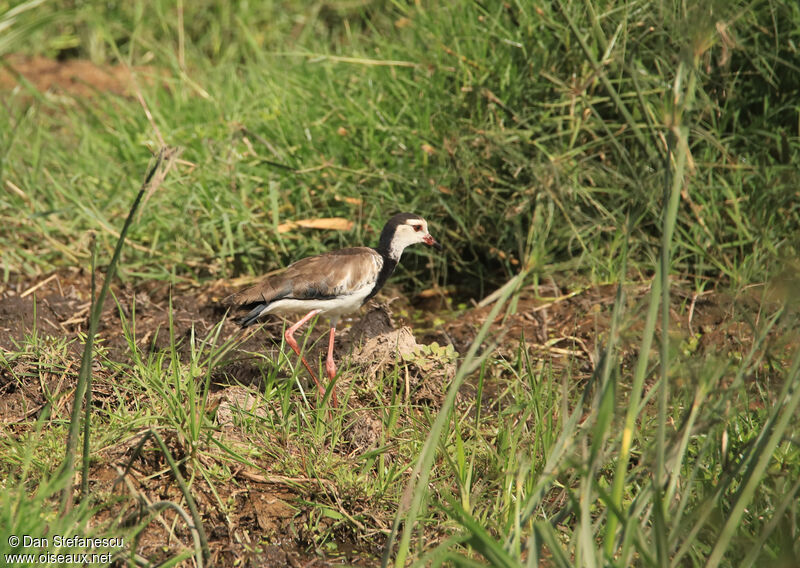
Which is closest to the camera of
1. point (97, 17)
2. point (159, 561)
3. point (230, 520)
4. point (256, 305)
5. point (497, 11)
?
point (159, 561)

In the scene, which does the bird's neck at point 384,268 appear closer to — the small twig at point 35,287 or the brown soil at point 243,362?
the brown soil at point 243,362

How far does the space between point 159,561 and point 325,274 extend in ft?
6.27

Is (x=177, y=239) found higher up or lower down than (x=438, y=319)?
higher up

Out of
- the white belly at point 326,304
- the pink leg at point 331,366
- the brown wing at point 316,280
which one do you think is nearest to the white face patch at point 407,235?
the brown wing at point 316,280

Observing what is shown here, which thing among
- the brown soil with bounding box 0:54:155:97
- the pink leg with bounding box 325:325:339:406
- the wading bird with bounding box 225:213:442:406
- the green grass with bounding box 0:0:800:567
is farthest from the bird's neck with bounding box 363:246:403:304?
the brown soil with bounding box 0:54:155:97

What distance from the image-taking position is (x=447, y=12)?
19.2ft

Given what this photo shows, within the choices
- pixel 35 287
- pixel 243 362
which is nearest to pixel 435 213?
pixel 243 362

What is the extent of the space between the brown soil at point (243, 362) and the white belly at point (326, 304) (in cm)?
15

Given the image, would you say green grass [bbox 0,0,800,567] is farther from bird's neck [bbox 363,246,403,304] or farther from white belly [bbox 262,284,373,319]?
bird's neck [bbox 363,246,403,304]

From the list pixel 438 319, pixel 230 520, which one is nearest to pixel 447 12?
pixel 438 319

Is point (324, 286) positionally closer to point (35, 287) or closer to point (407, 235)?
point (407, 235)

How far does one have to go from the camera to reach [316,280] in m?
4.71

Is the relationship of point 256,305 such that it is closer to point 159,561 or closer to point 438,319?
point 438,319

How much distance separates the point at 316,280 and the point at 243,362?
0.58 m
